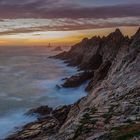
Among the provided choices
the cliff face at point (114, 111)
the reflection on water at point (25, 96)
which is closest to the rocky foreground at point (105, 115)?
the cliff face at point (114, 111)

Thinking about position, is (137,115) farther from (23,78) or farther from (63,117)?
(23,78)

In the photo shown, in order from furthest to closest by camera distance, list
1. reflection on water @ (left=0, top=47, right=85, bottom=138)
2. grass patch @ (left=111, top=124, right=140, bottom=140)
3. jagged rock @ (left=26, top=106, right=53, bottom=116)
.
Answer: reflection on water @ (left=0, top=47, right=85, bottom=138) → jagged rock @ (left=26, top=106, right=53, bottom=116) → grass patch @ (left=111, top=124, right=140, bottom=140)

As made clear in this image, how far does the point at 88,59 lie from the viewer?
98.0 metres

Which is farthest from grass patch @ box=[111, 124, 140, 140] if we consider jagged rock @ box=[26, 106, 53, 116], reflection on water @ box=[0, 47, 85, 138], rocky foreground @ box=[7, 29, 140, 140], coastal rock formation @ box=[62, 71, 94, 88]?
coastal rock formation @ box=[62, 71, 94, 88]

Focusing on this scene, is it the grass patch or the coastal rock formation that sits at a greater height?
the grass patch

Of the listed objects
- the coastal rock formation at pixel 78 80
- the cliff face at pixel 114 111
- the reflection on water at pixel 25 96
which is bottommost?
the reflection on water at pixel 25 96

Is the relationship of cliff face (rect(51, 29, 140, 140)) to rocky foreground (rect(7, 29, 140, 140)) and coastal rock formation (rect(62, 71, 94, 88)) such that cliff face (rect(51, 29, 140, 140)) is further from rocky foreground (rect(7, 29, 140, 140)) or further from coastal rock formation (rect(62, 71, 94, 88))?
coastal rock formation (rect(62, 71, 94, 88))

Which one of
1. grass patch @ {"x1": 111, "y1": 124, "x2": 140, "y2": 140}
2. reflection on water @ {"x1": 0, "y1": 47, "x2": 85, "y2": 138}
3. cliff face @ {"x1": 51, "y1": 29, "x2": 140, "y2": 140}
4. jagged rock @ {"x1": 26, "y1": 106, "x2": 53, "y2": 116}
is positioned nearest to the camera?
grass patch @ {"x1": 111, "y1": 124, "x2": 140, "y2": 140}

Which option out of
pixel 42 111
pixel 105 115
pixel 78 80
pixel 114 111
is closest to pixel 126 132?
pixel 105 115

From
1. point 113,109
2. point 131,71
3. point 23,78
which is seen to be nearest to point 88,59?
point 23,78

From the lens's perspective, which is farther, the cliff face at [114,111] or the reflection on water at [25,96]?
the reflection on water at [25,96]

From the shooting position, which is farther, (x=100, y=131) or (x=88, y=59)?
(x=88, y=59)

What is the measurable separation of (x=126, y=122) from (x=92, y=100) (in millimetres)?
12120

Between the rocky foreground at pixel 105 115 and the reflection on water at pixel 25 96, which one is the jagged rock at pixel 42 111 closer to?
the rocky foreground at pixel 105 115
